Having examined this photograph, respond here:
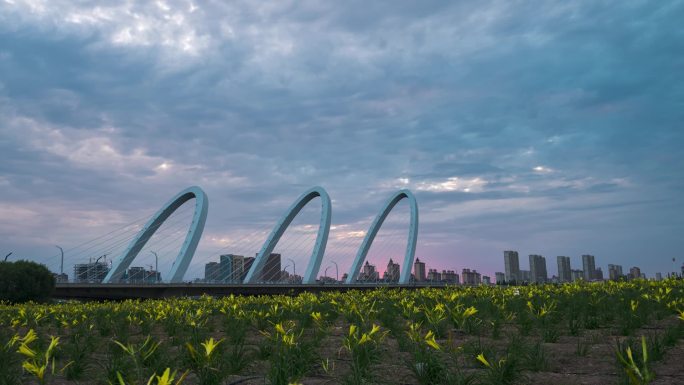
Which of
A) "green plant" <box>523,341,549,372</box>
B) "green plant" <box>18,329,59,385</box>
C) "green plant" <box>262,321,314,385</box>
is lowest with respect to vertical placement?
"green plant" <box>523,341,549,372</box>

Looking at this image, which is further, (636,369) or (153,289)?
(153,289)

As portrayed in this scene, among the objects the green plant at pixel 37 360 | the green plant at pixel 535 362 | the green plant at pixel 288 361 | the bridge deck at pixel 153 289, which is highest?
the green plant at pixel 37 360

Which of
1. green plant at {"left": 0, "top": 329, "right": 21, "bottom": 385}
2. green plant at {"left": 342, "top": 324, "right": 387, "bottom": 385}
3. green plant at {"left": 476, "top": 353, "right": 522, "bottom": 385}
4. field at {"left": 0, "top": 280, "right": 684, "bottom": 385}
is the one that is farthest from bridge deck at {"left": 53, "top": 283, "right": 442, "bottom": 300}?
green plant at {"left": 476, "top": 353, "right": 522, "bottom": 385}

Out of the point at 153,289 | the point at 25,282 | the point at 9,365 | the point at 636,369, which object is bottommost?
the point at 153,289

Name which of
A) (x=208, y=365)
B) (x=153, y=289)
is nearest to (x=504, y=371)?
(x=208, y=365)

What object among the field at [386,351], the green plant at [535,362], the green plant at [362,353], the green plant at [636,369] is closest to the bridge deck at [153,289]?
the field at [386,351]

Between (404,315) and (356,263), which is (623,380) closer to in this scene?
(404,315)

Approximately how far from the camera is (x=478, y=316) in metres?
8.56

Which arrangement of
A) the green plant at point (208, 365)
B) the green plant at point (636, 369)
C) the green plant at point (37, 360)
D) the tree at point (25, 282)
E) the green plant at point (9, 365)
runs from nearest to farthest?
the green plant at point (636, 369) < the green plant at point (37, 360) < the green plant at point (208, 365) < the green plant at point (9, 365) < the tree at point (25, 282)

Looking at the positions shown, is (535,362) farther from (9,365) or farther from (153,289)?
(153,289)

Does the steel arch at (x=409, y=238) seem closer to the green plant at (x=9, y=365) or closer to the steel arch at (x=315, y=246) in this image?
the steel arch at (x=315, y=246)

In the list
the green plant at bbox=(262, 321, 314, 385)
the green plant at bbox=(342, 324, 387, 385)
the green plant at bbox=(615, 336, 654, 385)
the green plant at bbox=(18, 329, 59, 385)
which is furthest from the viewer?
the green plant at bbox=(342, 324, 387, 385)

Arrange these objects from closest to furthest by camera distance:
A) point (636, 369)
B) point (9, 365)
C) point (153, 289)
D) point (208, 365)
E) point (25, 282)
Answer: point (636, 369)
point (208, 365)
point (9, 365)
point (25, 282)
point (153, 289)

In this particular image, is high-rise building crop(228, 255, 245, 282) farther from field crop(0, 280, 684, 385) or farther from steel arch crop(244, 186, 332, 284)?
field crop(0, 280, 684, 385)
